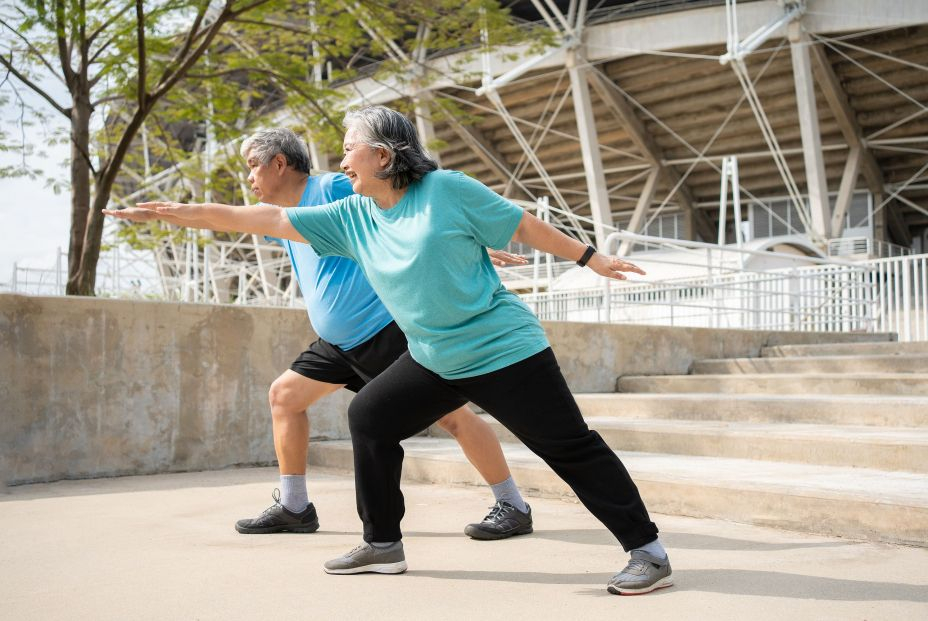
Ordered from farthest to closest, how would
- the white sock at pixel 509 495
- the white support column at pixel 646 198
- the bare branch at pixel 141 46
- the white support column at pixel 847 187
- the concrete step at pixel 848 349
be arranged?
the white support column at pixel 646 198 < the white support column at pixel 847 187 < the bare branch at pixel 141 46 < the concrete step at pixel 848 349 < the white sock at pixel 509 495

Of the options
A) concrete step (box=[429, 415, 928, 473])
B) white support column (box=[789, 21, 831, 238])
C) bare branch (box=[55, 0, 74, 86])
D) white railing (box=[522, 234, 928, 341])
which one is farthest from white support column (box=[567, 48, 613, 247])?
concrete step (box=[429, 415, 928, 473])

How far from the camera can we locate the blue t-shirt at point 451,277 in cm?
289

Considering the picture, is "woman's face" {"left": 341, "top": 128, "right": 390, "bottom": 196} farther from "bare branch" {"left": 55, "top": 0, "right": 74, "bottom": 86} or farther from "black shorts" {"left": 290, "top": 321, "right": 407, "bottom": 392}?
"bare branch" {"left": 55, "top": 0, "right": 74, "bottom": 86}

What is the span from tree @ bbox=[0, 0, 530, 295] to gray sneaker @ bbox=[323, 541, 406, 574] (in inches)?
283

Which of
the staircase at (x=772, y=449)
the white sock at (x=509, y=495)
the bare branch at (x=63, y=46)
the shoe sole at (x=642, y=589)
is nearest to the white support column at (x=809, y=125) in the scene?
the staircase at (x=772, y=449)

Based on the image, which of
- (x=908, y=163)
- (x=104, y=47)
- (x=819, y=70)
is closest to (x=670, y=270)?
(x=819, y=70)

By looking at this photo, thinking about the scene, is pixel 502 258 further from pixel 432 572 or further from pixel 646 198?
pixel 646 198

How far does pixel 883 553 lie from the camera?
3279 mm

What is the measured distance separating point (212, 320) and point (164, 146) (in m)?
8.88

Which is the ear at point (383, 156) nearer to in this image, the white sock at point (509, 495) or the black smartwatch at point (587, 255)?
the black smartwatch at point (587, 255)

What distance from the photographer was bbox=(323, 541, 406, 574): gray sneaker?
317 cm

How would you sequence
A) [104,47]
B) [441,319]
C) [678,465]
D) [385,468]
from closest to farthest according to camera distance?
1. [441,319]
2. [385,468]
3. [678,465]
4. [104,47]

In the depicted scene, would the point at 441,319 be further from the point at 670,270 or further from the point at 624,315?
the point at 670,270

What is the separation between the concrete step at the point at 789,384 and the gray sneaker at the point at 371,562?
483cm
